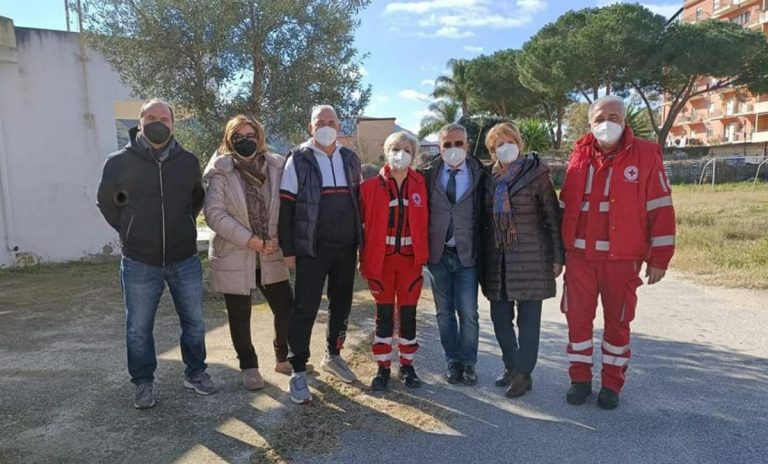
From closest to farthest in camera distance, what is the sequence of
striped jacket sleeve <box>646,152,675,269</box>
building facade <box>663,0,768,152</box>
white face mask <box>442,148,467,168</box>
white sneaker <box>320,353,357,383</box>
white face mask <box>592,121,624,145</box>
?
striped jacket sleeve <box>646,152,675,269</box>, white face mask <box>592,121,624,145</box>, white face mask <box>442,148,467,168</box>, white sneaker <box>320,353,357,383</box>, building facade <box>663,0,768,152</box>

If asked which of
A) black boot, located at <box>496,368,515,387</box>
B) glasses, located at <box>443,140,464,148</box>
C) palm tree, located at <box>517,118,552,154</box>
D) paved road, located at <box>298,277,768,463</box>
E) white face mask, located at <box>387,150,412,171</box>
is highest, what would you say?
palm tree, located at <box>517,118,552,154</box>

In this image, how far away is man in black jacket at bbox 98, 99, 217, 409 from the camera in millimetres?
3549

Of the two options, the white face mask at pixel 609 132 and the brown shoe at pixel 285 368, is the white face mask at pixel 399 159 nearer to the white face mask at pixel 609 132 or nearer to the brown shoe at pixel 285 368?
the white face mask at pixel 609 132

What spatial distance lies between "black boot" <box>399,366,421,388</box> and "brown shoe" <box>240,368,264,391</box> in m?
1.05

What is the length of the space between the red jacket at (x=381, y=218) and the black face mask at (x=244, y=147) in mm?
820

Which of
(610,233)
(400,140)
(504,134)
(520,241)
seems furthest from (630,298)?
(400,140)

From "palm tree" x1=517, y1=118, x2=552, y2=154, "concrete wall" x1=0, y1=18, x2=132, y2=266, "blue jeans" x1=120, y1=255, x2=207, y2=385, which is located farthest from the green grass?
"palm tree" x1=517, y1=118, x2=552, y2=154

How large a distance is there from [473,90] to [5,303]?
40.1 m

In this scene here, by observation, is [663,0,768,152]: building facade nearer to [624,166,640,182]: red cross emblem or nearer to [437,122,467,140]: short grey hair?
[624,166,640,182]: red cross emblem

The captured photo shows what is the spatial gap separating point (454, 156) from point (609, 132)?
103cm

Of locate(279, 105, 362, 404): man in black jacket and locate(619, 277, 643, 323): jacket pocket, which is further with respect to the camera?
locate(279, 105, 362, 404): man in black jacket

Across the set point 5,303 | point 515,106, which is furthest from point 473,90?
point 5,303

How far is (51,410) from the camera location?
375 centimetres

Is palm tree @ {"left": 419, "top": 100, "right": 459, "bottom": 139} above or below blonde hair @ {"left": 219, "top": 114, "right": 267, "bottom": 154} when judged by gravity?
above
